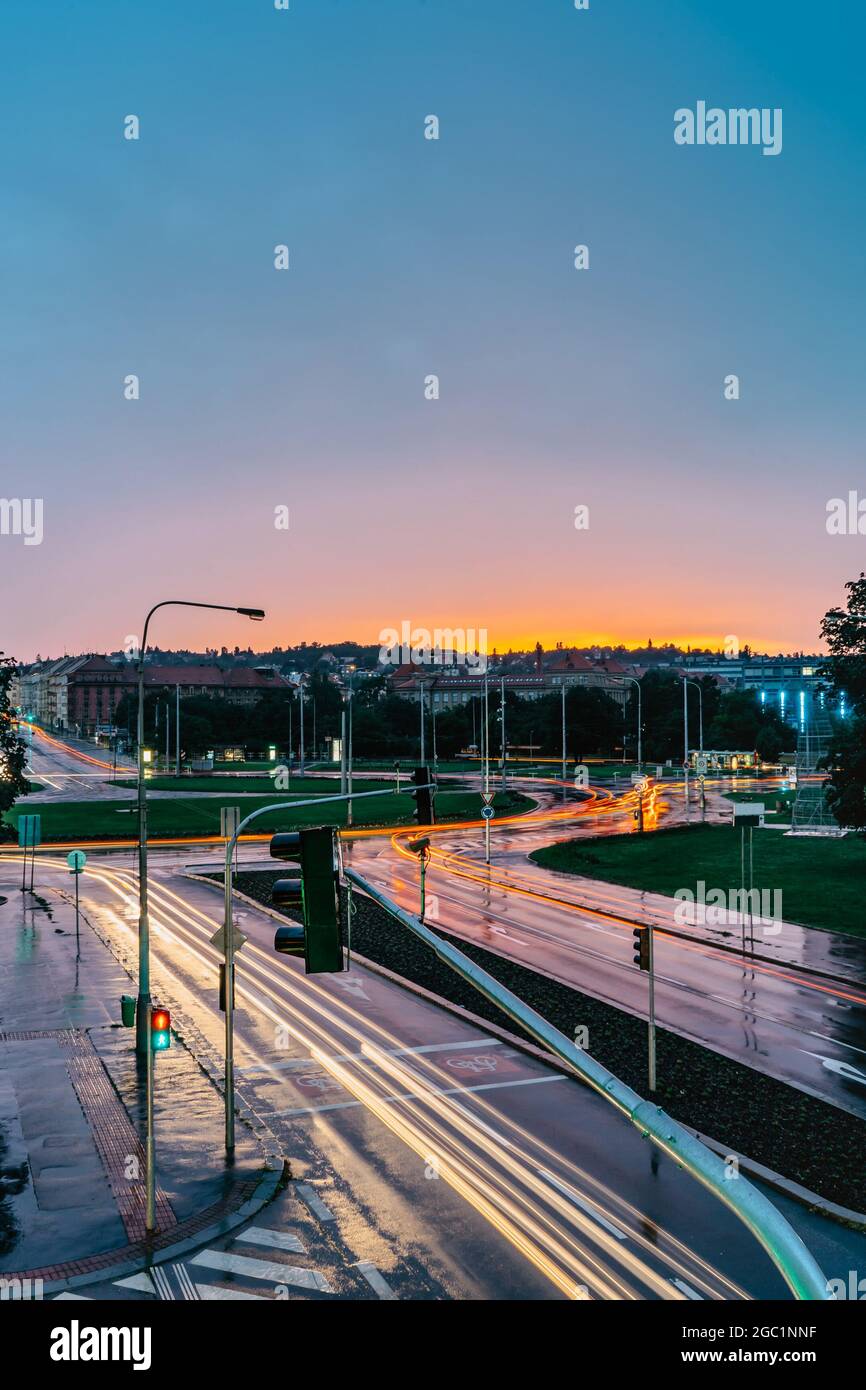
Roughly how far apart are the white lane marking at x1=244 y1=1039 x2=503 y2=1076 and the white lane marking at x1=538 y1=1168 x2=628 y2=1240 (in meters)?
6.22

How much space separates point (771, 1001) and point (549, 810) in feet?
164

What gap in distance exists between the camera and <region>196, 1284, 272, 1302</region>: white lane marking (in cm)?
1195

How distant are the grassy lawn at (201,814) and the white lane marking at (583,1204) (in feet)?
156

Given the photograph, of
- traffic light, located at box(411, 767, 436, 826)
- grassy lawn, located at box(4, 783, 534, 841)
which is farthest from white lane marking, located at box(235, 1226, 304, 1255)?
grassy lawn, located at box(4, 783, 534, 841)

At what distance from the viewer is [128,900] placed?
41219mm

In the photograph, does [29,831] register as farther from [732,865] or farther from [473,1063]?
[732,865]

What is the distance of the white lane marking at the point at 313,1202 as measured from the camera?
14.2 m

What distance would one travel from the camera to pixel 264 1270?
41.8 ft

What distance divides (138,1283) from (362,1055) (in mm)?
9090

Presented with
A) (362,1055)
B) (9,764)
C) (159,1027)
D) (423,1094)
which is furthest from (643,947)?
(9,764)

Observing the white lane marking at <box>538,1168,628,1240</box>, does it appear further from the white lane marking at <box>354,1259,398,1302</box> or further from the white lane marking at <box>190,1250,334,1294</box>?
the white lane marking at <box>190,1250,334,1294</box>

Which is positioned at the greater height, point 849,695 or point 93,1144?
point 849,695
